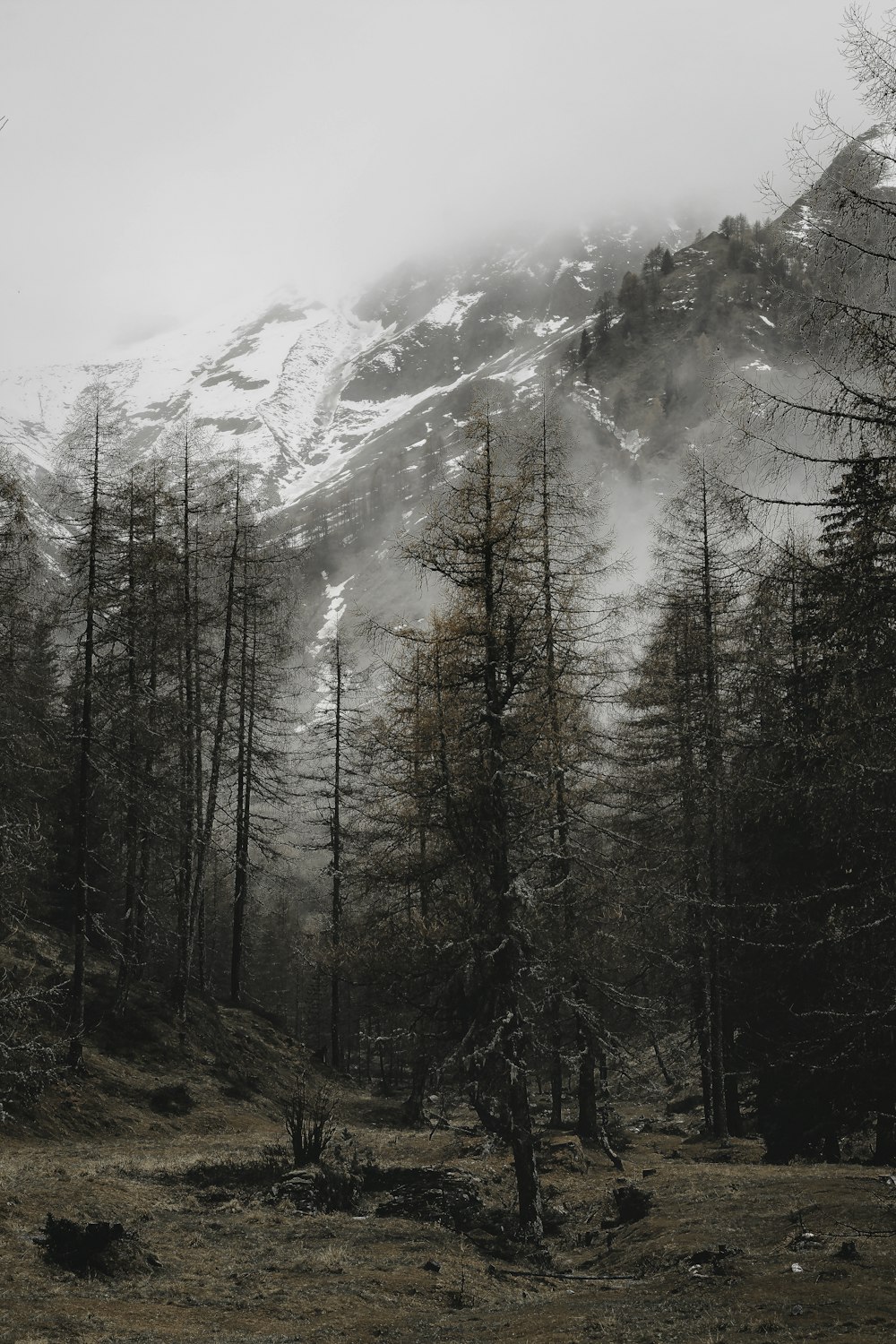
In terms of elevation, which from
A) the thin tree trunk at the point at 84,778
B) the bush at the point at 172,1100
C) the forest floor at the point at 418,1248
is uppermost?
the thin tree trunk at the point at 84,778

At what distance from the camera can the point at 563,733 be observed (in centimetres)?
1557

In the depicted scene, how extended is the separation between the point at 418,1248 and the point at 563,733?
8206 millimetres

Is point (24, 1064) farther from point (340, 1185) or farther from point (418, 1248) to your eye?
point (418, 1248)

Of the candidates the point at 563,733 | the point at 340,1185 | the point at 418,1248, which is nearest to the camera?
the point at 418,1248

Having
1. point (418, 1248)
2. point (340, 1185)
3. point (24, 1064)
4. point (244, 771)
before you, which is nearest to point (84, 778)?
point (24, 1064)

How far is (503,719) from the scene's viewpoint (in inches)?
492

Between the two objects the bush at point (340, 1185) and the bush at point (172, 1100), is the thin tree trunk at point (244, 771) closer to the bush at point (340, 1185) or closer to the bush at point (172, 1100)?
the bush at point (172, 1100)

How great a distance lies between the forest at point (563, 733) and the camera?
7324 millimetres

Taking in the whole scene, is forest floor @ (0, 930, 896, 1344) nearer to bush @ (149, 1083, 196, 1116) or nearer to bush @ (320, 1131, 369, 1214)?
bush @ (149, 1083, 196, 1116)

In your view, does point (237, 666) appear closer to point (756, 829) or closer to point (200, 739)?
point (200, 739)

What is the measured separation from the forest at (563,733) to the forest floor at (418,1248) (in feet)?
3.41

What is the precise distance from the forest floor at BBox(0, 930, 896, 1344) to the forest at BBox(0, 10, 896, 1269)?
1.04 meters

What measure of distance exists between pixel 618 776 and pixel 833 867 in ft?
16.5

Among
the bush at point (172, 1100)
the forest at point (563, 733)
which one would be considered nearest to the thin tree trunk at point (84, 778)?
the forest at point (563, 733)
